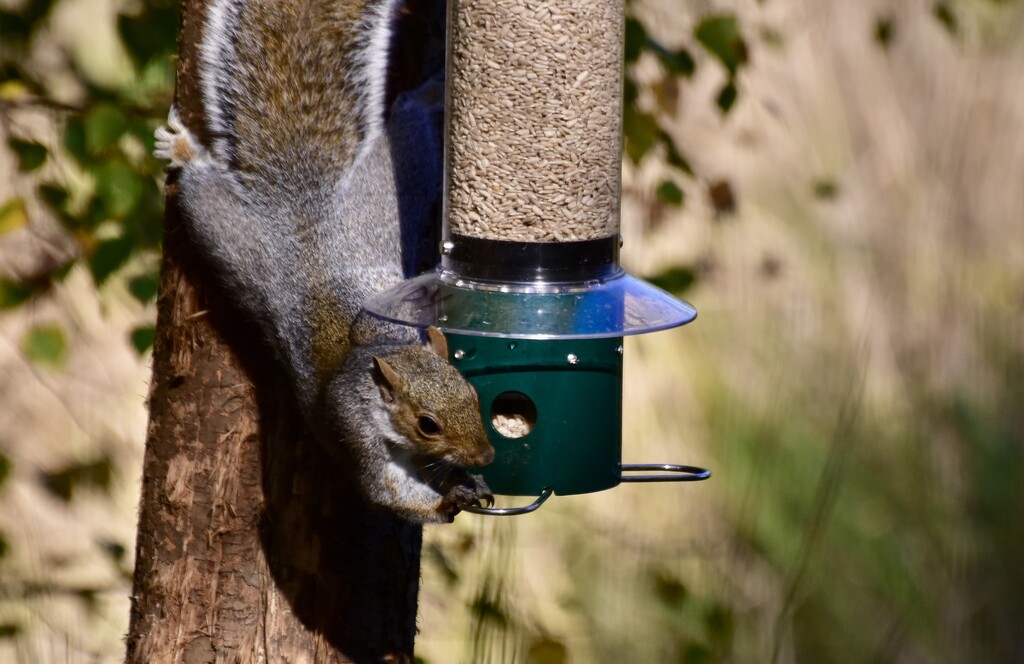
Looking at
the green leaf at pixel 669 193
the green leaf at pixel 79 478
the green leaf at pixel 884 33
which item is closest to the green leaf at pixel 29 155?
the green leaf at pixel 79 478

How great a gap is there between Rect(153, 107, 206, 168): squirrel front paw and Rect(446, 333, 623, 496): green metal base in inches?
18.7

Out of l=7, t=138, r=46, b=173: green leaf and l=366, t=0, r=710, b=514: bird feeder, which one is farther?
l=7, t=138, r=46, b=173: green leaf

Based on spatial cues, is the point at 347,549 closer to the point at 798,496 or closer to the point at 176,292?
the point at 176,292

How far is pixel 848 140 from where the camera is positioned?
10.9 ft

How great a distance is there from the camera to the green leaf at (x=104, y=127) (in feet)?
5.73

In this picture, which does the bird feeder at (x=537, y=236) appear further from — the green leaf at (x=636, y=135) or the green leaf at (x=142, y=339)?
the green leaf at (x=142, y=339)

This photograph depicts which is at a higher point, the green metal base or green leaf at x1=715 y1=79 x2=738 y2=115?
green leaf at x1=715 y1=79 x2=738 y2=115

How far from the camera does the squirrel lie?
1537mm

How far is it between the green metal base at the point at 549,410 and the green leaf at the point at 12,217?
0.87 meters

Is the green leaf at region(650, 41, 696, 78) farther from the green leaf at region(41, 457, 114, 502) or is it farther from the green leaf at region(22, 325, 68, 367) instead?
the green leaf at region(41, 457, 114, 502)

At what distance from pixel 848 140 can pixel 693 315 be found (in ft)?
7.03

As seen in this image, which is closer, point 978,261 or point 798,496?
point 798,496

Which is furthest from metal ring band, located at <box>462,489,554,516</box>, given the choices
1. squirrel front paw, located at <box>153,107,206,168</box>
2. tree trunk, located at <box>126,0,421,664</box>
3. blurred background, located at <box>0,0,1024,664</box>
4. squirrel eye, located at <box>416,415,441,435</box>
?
squirrel front paw, located at <box>153,107,206,168</box>

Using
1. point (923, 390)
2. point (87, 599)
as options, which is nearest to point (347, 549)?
point (87, 599)
